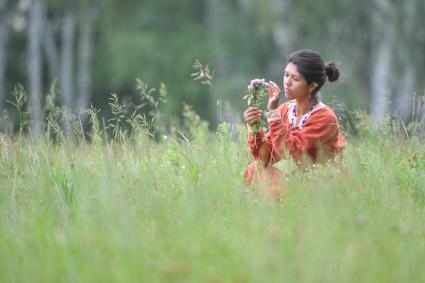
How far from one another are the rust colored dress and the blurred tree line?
16.0 meters

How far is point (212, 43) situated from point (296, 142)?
20.7m

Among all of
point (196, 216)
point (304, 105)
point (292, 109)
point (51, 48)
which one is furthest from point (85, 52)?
point (196, 216)

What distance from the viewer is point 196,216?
3.67m

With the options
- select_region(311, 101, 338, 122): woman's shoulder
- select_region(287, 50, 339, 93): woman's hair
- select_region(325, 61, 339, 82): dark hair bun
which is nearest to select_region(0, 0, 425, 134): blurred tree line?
select_region(325, 61, 339, 82): dark hair bun

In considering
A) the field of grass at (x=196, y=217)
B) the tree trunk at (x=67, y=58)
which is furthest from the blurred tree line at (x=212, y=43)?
the field of grass at (x=196, y=217)

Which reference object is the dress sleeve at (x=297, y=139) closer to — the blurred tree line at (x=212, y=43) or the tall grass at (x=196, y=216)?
the tall grass at (x=196, y=216)

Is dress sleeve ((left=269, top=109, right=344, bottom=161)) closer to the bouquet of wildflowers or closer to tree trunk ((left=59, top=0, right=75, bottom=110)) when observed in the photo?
the bouquet of wildflowers

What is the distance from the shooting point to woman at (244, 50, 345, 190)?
4867 mm

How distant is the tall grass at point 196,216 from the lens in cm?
307

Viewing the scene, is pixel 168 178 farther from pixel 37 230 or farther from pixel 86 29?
pixel 86 29

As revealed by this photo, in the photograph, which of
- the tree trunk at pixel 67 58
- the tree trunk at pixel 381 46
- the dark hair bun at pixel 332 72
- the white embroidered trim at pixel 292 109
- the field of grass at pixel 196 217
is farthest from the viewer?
the tree trunk at pixel 67 58

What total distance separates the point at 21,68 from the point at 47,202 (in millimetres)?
27845

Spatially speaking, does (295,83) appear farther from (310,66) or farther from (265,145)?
(265,145)

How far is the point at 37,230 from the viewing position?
3654 mm
